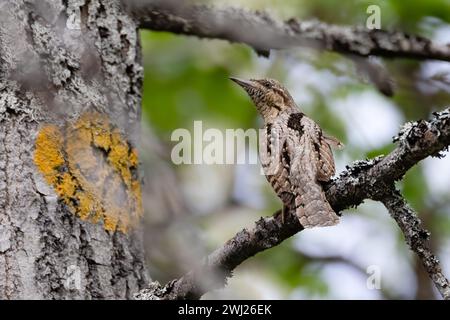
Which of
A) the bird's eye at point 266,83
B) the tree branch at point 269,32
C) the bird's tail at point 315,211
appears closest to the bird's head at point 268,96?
the bird's eye at point 266,83

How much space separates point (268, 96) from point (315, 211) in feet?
5.13

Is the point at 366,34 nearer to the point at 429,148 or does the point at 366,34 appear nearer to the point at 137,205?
the point at 137,205

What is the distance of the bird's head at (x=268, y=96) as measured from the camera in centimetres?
464

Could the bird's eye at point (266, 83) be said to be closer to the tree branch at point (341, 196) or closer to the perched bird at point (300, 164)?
the perched bird at point (300, 164)

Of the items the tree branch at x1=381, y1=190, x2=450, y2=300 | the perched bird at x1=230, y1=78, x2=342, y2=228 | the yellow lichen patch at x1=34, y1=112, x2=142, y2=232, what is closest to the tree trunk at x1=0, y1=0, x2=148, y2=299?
the yellow lichen patch at x1=34, y1=112, x2=142, y2=232

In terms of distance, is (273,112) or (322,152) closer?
(322,152)

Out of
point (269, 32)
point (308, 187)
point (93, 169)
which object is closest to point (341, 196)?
point (308, 187)

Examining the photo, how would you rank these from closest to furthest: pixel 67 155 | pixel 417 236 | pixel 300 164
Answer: pixel 417 236 < pixel 300 164 < pixel 67 155

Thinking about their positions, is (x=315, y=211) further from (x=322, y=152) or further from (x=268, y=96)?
(x=268, y=96)

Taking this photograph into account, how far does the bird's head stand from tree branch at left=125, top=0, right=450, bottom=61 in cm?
25

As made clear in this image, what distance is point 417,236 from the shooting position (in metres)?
2.93

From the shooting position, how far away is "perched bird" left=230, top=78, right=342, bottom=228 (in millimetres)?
3266

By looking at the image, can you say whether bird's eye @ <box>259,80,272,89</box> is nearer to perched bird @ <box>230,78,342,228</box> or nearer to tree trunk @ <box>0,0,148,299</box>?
perched bird @ <box>230,78,342,228</box>
